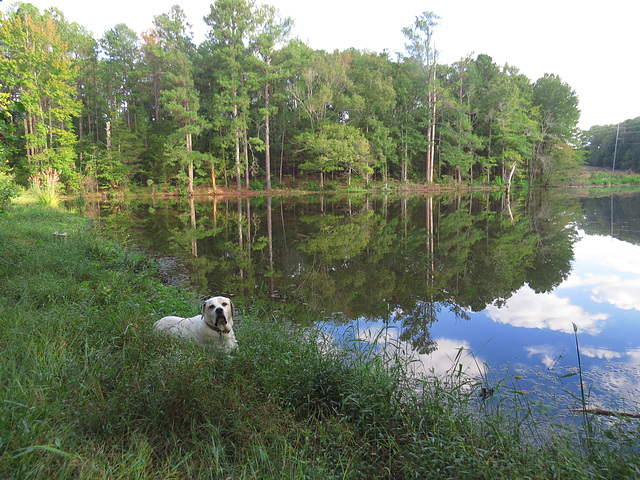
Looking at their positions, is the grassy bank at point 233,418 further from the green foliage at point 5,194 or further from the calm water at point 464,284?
the green foliage at point 5,194

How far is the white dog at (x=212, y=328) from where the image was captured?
10.9 ft

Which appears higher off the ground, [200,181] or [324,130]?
[324,130]

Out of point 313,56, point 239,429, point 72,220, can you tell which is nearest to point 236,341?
point 239,429

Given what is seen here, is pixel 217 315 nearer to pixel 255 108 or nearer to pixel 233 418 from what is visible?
pixel 233 418

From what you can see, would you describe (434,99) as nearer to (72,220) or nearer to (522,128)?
(522,128)

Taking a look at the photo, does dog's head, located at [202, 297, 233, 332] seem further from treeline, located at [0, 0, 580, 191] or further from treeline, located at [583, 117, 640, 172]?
treeline, located at [583, 117, 640, 172]

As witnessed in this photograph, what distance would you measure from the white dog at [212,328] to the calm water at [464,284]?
1.47 m

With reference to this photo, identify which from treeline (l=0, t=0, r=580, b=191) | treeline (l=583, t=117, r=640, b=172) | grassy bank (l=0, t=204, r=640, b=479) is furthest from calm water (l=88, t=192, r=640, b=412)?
treeline (l=583, t=117, r=640, b=172)

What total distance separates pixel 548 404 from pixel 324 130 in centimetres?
3061

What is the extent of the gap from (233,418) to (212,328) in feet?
4.09

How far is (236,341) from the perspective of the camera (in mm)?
3545

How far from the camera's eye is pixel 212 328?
3.41 metres

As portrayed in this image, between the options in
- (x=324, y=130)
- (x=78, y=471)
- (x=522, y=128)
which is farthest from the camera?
(x=522, y=128)

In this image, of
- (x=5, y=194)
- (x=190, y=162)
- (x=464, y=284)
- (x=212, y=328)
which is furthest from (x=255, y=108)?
(x=212, y=328)
